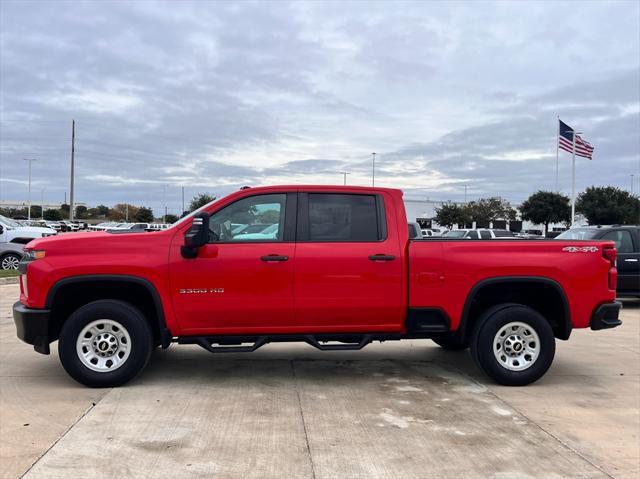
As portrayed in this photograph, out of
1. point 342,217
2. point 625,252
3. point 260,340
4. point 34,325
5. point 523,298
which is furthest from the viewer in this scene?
point 625,252

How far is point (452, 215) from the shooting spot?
289 feet

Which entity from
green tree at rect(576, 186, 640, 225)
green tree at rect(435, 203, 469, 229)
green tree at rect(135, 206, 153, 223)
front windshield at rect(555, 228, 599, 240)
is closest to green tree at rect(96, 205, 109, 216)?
green tree at rect(135, 206, 153, 223)

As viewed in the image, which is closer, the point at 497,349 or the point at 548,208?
the point at 497,349

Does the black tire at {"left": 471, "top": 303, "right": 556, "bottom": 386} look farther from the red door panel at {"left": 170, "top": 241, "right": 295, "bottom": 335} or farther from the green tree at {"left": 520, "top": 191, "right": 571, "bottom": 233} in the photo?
the green tree at {"left": 520, "top": 191, "right": 571, "bottom": 233}

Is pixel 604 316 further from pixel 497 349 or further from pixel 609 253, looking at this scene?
pixel 497 349

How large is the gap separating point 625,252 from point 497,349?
744 cm

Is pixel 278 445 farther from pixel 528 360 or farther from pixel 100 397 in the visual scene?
pixel 528 360

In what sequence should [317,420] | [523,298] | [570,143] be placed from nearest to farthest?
[317,420] < [523,298] < [570,143]

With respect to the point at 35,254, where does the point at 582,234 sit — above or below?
above

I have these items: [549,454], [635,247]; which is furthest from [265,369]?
[635,247]

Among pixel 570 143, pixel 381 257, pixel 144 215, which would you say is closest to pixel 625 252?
pixel 381 257

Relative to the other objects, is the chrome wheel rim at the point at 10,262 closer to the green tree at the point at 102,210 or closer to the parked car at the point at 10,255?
the parked car at the point at 10,255

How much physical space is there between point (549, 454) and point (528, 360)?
1.90 m

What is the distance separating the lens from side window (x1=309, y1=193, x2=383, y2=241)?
5.93 m
